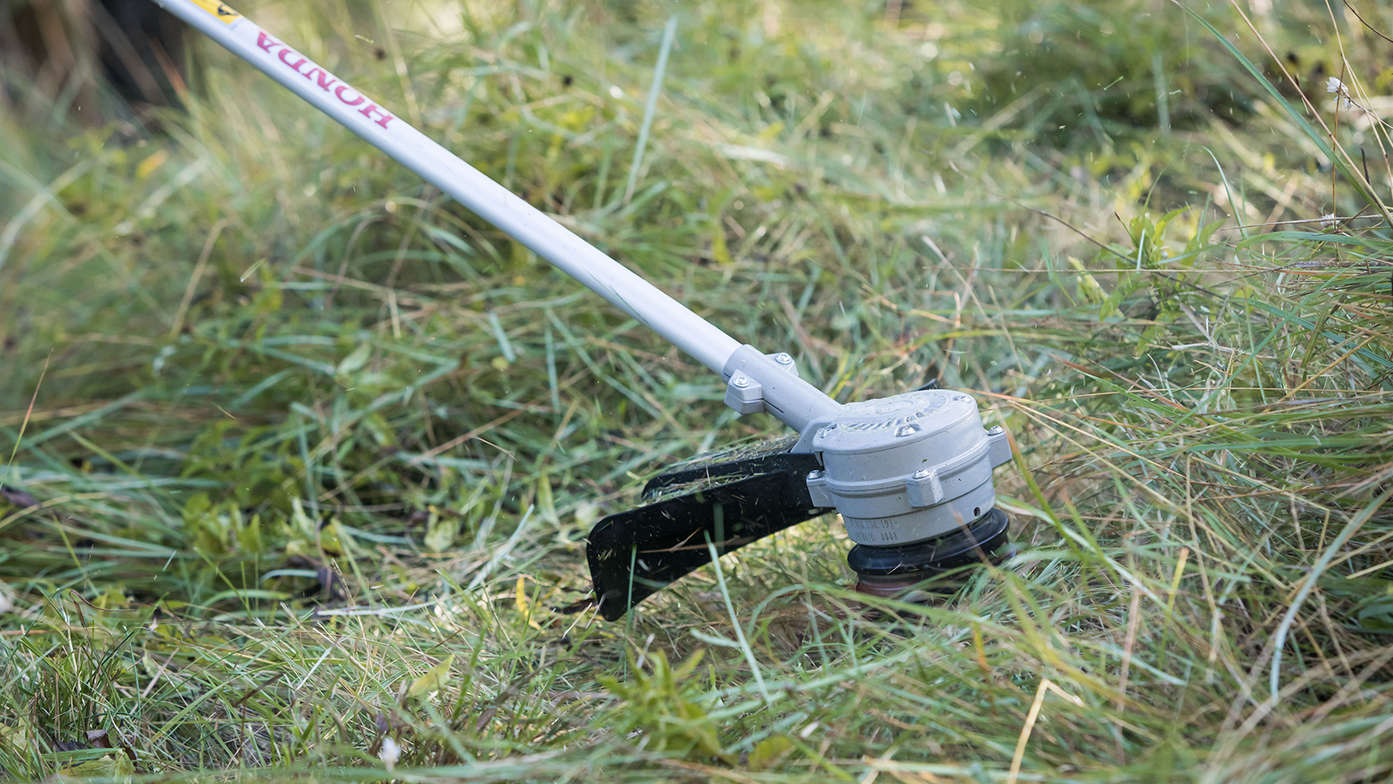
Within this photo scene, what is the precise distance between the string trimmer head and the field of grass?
0.08 meters

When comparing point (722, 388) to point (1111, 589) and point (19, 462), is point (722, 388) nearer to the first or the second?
point (1111, 589)

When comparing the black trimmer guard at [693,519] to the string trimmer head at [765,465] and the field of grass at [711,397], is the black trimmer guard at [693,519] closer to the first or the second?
the string trimmer head at [765,465]

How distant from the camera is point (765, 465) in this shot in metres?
1.36

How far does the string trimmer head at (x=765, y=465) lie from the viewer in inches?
48.6

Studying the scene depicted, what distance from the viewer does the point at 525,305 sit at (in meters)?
2.27

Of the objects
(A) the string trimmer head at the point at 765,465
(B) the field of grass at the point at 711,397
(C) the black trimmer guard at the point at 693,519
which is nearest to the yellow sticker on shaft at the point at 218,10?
(A) the string trimmer head at the point at 765,465

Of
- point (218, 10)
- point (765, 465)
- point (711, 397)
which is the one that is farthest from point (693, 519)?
point (218, 10)

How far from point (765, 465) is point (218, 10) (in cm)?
118

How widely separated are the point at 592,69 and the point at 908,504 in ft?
6.03

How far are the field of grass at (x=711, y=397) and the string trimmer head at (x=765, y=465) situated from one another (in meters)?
0.08

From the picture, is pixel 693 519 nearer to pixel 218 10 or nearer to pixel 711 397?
pixel 711 397

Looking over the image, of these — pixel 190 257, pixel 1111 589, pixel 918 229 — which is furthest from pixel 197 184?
pixel 1111 589

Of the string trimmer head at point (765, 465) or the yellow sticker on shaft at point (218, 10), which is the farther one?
the yellow sticker on shaft at point (218, 10)

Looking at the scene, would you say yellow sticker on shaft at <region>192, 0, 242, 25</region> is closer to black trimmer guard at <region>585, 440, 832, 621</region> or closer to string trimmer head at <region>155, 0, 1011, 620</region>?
string trimmer head at <region>155, 0, 1011, 620</region>
